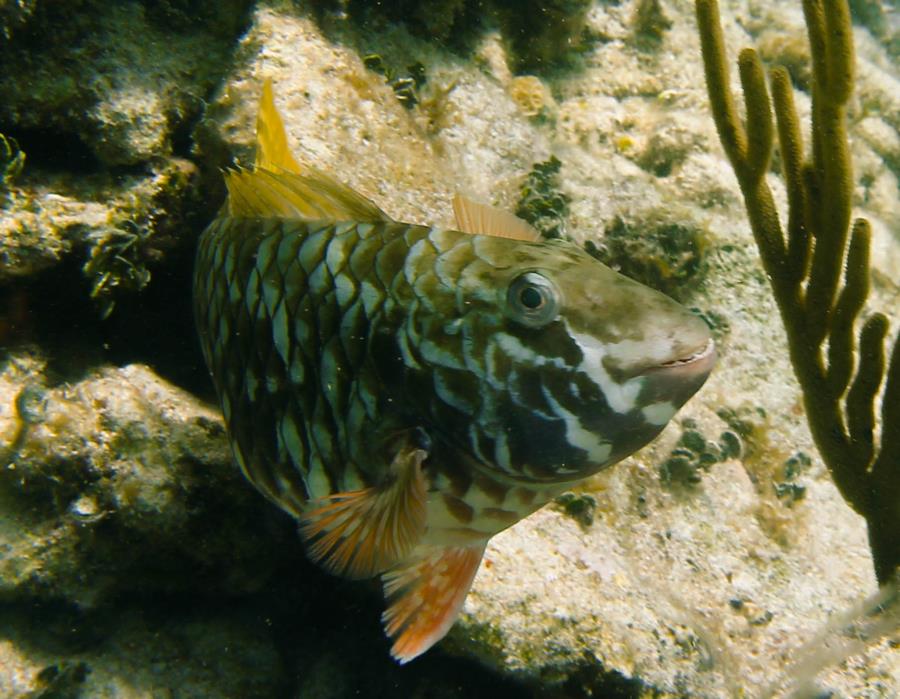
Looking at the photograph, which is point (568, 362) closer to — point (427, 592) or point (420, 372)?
point (420, 372)

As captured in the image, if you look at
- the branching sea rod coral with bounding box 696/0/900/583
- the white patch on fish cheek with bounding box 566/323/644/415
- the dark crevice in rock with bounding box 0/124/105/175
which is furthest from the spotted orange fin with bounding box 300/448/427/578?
the dark crevice in rock with bounding box 0/124/105/175

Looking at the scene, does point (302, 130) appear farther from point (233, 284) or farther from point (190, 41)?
point (233, 284)

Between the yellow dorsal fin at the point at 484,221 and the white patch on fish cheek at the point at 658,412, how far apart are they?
82cm

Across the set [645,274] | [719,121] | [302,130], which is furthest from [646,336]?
[645,274]

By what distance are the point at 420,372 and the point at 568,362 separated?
1.40 feet

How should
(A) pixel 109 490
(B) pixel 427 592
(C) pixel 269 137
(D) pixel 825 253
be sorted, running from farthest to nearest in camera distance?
(A) pixel 109 490 → (D) pixel 825 253 → (C) pixel 269 137 → (B) pixel 427 592

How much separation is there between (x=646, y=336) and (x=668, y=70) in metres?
5.49

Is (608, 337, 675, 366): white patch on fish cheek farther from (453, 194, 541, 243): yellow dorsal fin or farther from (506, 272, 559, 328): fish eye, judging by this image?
(453, 194, 541, 243): yellow dorsal fin

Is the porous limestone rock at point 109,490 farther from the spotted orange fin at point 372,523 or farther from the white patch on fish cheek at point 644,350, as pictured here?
the white patch on fish cheek at point 644,350

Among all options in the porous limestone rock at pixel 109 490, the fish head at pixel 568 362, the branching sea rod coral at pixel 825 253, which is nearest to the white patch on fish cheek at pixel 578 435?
the fish head at pixel 568 362

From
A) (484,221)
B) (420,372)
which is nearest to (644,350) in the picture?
(420,372)

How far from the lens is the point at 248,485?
3152 mm

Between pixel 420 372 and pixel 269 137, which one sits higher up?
pixel 269 137

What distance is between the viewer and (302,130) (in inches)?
134
